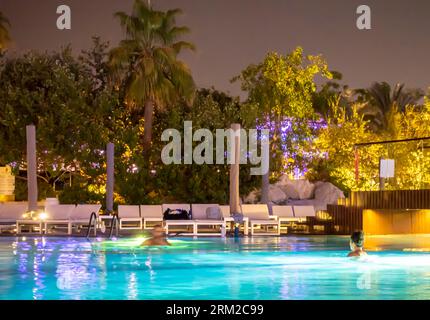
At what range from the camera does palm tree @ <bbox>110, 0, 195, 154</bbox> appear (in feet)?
96.1

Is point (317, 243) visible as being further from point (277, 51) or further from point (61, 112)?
point (277, 51)

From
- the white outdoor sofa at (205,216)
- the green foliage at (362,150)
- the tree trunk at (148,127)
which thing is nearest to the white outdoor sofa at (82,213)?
the white outdoor sofa at (205,216)

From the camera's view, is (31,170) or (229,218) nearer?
(229,218)

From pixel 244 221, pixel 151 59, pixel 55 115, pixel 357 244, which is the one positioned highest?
pixel 151 59

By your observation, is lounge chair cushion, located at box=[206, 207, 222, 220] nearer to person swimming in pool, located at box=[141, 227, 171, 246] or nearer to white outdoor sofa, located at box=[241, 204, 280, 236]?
white outdoor sofa, located at box=[241, 204, 280, 236]

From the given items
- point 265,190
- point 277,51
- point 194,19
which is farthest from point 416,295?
point 277,51

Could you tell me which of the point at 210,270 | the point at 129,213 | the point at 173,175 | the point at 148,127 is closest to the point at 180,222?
the point at 129,213

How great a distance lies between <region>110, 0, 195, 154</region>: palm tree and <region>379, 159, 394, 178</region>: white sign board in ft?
28.4

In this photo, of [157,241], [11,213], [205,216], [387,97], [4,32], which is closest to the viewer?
[157,241]

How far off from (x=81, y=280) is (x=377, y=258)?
6.52m

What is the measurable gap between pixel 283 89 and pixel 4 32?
1158 cm

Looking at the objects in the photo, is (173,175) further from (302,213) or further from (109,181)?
(302,213)

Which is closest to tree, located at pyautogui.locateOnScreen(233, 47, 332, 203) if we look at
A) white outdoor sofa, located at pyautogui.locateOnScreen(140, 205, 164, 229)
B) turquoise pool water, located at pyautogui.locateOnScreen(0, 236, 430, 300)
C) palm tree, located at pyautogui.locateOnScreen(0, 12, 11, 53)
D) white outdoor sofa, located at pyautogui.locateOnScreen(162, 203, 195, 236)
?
palm tree, located at pyautogui.locateOnScreen(0, 12, 11, 53)

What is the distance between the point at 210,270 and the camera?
14.0m
